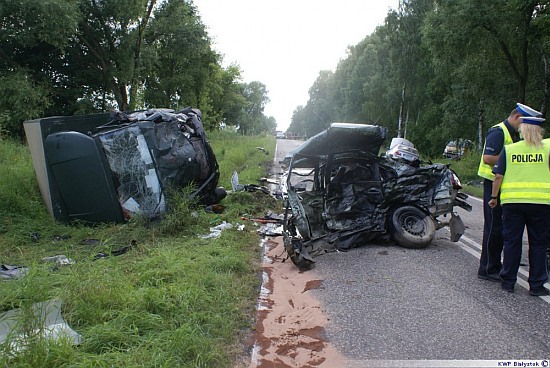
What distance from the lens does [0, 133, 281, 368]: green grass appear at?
308 centimetres

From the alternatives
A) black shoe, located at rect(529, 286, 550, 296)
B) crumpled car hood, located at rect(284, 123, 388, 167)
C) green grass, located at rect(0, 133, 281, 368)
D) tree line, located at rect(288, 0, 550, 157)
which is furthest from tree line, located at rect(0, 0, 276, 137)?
black shoe, located at rect(529, 286, 550, 296)

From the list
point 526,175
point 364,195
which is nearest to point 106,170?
point 364,195

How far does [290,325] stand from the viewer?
396 centimetres

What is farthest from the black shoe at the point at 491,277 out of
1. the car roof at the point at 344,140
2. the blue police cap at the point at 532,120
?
the car roof at the point at 344,140

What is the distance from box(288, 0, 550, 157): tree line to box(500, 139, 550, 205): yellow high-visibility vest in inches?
141

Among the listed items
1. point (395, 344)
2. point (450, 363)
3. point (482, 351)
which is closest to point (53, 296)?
Result: point (395, 344)

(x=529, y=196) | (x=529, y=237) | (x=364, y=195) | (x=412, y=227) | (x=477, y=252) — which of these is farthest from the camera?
(x=364, y=195)

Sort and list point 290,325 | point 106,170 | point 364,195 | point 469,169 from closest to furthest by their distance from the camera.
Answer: point 290,325, point 364,195, point 106,170, point 469,169

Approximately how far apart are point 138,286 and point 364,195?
367cm

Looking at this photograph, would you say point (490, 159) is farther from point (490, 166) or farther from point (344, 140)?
point (344, 140)

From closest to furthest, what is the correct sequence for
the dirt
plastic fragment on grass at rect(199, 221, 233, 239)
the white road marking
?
the dirt
the white road marking
plastic fragment on grass at rect(199, 221, 233, 239)

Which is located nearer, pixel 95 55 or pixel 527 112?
pixel 527 112

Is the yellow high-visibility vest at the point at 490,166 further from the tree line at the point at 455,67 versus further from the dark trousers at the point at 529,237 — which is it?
the tree line at the point at 455,67

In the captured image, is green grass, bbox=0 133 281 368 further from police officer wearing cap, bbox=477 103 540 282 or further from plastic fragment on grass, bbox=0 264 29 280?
police officer wearing cap, bbox=477 103 540 282
